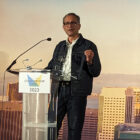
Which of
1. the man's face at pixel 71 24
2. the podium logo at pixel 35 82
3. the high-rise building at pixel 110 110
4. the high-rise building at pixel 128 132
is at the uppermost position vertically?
the man's face at pixel 71 24

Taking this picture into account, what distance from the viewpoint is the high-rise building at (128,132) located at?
4.27 meters

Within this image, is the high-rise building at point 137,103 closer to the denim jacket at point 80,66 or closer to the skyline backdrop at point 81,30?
the skyline backdrop at point 81,30

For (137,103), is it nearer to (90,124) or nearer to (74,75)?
(90,124)

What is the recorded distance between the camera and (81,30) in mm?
4457

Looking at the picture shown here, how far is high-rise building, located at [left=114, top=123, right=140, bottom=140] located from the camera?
14.0 feet

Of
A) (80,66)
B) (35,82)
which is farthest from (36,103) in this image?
(80,66)

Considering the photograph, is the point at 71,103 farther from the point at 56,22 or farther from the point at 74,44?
the point at 56,22

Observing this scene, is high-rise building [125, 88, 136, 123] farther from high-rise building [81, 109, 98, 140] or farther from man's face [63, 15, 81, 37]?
man's face [63, 15, 81, 37]

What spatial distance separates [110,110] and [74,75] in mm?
1596

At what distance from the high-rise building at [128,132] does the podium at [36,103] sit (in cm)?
186

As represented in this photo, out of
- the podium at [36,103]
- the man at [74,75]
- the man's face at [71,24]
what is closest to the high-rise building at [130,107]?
the man at [74,75]

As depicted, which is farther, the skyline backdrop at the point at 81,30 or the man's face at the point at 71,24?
the skyline backdrop at the point at 81,30

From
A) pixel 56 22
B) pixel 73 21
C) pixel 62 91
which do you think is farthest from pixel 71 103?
pixel 56 22

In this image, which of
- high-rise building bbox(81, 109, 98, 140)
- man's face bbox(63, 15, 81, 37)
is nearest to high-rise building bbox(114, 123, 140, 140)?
high-rise building bbox(81, 109, 98, 140)
